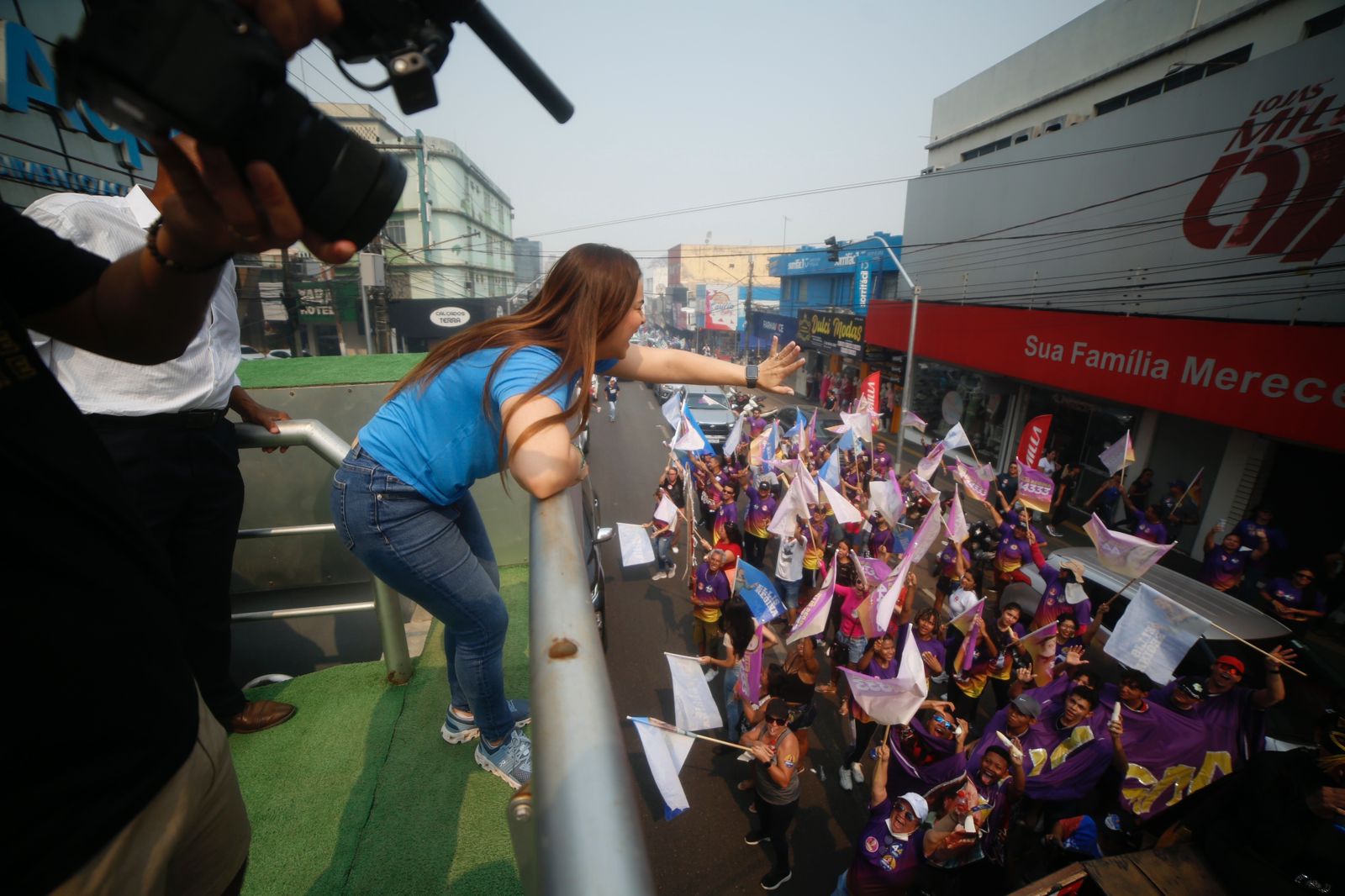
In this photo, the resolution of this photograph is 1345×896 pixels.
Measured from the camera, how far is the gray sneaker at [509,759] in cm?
198

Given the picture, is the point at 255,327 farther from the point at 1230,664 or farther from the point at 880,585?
the point at 1230,664

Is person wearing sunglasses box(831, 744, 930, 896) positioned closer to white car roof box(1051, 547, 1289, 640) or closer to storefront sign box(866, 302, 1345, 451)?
white car roof box(1051, 547, 1289, 640)

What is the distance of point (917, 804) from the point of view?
12.8ft

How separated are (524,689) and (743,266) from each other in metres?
79.0

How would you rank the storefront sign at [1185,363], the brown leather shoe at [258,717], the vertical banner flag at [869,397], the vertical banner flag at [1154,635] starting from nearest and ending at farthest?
1. the brown leather shoe at [258,717]
2. the vertical banner flag at [1154,635]
3. the storefront sign at [1185,363]
4. the vertical banner flag at [869,397]

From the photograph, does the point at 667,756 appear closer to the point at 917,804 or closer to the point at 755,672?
the point at 755,672

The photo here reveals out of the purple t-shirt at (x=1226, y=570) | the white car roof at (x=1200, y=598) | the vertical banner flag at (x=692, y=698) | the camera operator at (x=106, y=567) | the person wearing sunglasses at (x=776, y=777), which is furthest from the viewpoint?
the purple t-shirt at (x=1226, y=570)

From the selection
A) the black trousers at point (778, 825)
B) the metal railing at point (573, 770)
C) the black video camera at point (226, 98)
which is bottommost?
the black trousers at point (778, 825)

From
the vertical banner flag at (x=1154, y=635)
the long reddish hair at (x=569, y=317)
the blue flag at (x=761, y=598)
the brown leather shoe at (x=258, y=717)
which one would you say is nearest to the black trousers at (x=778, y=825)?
the blue flag at (x=761, y=598)

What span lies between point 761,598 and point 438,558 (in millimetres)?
4415

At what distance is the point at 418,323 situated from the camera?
3203cm

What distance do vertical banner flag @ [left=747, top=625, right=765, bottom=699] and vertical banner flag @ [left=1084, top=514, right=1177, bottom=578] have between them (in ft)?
13.4

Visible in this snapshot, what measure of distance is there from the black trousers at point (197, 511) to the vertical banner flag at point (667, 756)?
209 cm

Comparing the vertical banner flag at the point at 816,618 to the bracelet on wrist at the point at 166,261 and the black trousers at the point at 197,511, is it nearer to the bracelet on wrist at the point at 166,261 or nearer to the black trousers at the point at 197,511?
the black trousers at the point at 197,511
